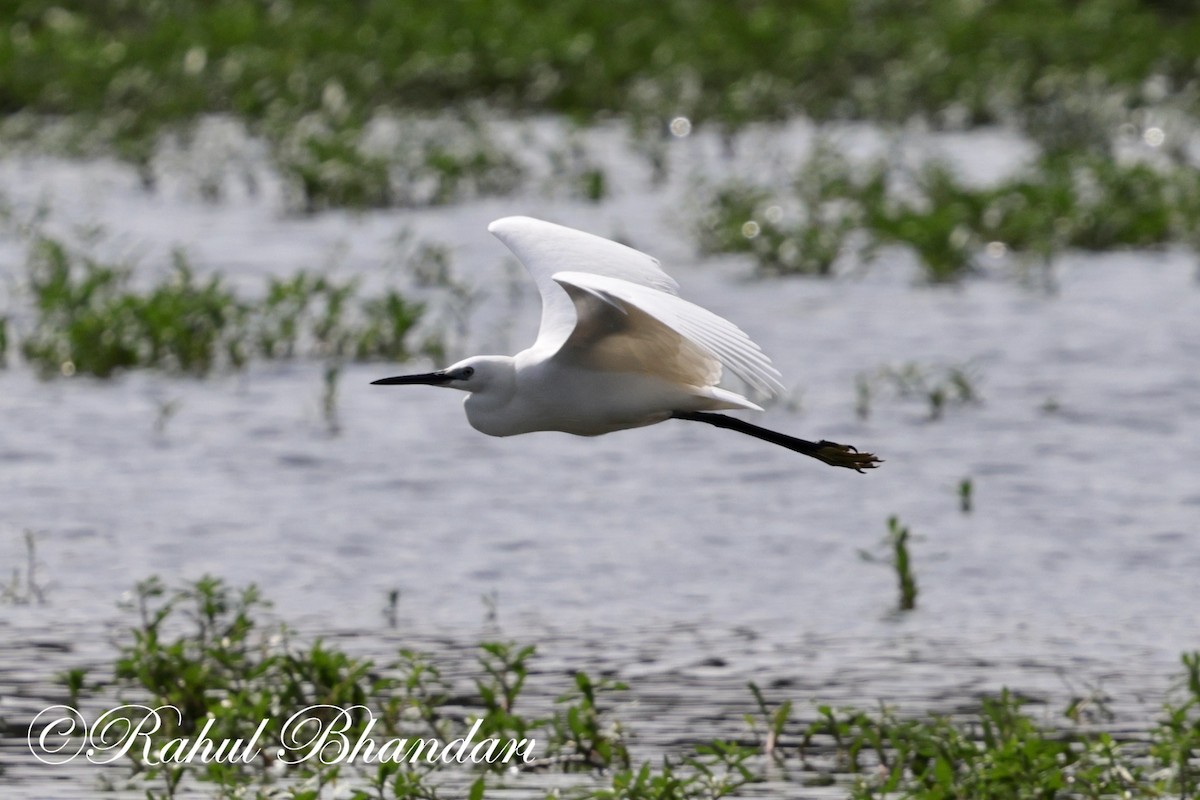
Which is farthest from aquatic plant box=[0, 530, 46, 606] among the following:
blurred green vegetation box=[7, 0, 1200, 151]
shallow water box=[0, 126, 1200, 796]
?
blurred green vegetation box=[7, 0, 1200, 151]

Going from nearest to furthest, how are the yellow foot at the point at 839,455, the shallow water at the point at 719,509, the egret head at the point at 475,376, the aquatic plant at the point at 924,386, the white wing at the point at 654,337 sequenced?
the white wing at the point at 654,337 → the egret head at the point at 475,376 → the yellow foot at the point at 839,455 → the shallow water at the point at 719,509 → the aquatic plant at the point at 924,386

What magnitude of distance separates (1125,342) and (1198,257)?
84.8 inches

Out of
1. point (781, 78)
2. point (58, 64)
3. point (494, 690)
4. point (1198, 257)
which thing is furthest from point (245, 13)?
point (494, 690)

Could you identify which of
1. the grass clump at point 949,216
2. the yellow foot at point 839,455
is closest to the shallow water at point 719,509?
the grass clump at point 949,216

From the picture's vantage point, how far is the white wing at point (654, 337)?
15.9 feet

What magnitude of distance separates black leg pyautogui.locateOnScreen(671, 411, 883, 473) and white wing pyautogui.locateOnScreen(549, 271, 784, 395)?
14 cm

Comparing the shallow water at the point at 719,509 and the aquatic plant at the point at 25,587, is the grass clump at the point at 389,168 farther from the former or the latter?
the aquatic plant at the point at 25,587

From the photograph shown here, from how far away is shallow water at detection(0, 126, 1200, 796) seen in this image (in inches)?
292

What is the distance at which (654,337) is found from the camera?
5539 mm

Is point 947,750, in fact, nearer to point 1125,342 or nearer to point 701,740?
point 701,740

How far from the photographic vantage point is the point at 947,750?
5680 mm

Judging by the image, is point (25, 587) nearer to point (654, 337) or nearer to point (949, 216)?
point (654, 337)

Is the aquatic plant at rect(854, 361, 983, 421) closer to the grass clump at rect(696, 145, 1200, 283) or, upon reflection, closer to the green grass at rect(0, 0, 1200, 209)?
the grass clump at rect(696, 145, 1200, 283)

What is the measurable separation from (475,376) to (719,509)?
151 inches
